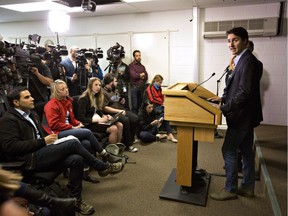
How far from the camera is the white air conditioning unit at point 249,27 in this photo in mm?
4492

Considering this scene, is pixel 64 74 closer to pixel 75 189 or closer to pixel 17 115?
pixel 17 115

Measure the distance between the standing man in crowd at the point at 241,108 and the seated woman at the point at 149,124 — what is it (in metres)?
1.88

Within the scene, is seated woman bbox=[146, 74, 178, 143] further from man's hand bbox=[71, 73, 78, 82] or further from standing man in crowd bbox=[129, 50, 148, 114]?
man's hand bbox=[71, 73, 78, 82]

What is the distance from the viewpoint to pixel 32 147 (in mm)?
2104

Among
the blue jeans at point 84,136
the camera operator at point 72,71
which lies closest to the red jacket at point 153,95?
the camera operator at point 72,71

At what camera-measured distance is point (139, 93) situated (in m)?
5.17

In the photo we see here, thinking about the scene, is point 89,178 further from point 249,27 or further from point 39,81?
point 249,27

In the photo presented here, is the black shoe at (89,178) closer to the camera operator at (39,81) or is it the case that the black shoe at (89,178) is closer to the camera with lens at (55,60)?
the camera operator at (39,81)

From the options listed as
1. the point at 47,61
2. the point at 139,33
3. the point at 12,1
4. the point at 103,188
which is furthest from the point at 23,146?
the point at 139,33

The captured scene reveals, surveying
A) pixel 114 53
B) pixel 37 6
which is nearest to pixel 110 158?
pixel 114 53

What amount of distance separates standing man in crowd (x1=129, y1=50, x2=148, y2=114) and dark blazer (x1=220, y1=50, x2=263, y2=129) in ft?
9.76

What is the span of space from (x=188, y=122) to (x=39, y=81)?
2.12 meters

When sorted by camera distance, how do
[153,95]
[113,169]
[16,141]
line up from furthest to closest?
[153,95] → [113,169] → [16,141]

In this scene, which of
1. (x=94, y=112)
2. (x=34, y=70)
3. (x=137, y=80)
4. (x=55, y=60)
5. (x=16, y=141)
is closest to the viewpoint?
(x=16, y=141)
